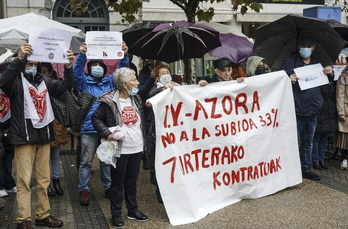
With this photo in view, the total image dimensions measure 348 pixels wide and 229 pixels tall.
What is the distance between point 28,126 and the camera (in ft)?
16.5

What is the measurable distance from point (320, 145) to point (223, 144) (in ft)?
10.2

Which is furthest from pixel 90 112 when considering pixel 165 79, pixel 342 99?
pixel 342 99

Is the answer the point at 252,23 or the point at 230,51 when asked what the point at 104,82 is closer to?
the point at 230,51

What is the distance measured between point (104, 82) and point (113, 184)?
1.59 metres

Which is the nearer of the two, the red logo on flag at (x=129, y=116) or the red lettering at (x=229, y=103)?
the red logo on flag at (x=129, y=116)

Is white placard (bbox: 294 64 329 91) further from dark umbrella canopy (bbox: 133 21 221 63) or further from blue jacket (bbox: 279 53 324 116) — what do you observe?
dark umbrella canopy (bbox: 133 21 221 63)

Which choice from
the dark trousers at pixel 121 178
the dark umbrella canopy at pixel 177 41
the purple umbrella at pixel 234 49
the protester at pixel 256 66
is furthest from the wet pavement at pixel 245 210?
the purple umbrella at pixel 234 49

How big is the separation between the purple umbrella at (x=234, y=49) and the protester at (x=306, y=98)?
1.74 metres

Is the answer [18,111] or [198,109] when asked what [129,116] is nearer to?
[198,109]

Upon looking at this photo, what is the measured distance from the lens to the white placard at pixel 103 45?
220 inches

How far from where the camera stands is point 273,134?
21.1 ft

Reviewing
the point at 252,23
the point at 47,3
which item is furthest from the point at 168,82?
the point at 252,23

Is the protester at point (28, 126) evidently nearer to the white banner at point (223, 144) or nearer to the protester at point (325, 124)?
the white banner at point (223, 144)

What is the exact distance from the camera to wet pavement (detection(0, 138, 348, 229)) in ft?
17.4
